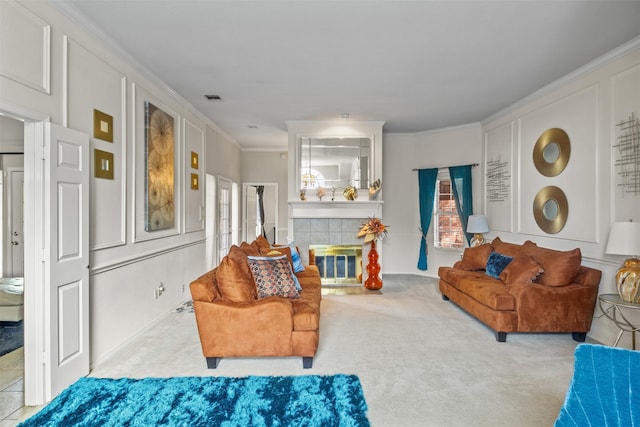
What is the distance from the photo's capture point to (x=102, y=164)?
294 centimetres

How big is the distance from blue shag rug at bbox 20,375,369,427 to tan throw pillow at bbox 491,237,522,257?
285cm

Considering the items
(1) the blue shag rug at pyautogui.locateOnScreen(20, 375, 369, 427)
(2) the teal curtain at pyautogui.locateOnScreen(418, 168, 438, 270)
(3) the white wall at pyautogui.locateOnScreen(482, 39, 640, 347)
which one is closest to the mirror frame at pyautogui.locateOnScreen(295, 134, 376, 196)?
(2) the teal curtain at pyautogui.locateOnScreen(418, 168, 438, 270)

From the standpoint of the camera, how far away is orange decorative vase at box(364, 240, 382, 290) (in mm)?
5500

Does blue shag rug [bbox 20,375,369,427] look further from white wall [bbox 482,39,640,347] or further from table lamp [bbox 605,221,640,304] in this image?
white wall [bbox 482,39,640,347]

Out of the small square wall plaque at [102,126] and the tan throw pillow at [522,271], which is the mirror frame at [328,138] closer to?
the tan throw pillow at [522,271]

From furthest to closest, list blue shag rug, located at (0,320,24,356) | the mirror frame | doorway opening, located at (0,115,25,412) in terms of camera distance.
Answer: the mirror frame, doorway opening, located at (0,115,25,412), blue shag rug, located at (0,320,24,356)

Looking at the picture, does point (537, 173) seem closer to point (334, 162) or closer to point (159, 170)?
point (334, 162)

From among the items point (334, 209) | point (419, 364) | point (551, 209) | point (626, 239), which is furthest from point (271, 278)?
point (551, 209)

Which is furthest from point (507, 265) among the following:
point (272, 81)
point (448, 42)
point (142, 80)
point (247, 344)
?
point (142, 80)

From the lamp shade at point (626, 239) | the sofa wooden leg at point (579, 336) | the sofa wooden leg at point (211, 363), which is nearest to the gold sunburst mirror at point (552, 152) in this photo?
the lamp shade at point (626, 239)

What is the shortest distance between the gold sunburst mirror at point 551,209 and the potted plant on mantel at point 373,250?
7.06 feet

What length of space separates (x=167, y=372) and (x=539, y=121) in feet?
16.1

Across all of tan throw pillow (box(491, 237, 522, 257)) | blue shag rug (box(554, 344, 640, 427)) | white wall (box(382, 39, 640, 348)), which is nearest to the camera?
blue shag rug (box(554, 344, 640, 427))

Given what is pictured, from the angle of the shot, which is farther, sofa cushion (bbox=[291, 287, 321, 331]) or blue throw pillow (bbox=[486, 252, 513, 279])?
blue throw pillow (bbox=[486, 252, 513, 279])
